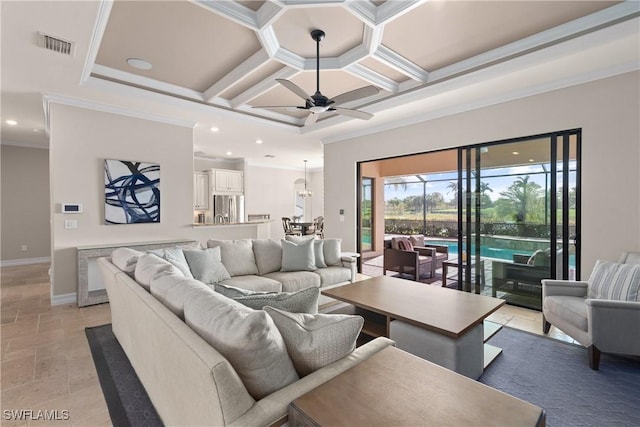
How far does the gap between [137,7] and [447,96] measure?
354 cm

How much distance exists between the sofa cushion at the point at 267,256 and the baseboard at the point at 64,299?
8.62ft

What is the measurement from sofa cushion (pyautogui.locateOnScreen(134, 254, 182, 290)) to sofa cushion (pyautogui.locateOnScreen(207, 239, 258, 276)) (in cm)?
148

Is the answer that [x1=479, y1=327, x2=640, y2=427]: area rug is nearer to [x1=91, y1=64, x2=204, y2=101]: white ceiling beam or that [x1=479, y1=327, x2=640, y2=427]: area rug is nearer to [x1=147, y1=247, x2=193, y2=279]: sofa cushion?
[x1=147, y1=247, x2=193, y2=279]: sofa cushion

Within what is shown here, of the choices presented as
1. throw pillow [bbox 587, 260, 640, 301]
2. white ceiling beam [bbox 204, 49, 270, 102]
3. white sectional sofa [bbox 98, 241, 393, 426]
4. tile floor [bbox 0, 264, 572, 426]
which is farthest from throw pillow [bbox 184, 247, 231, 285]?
throw pillow [bbox 587, 260, 640, 301]

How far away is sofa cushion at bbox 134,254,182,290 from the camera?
2.02 m

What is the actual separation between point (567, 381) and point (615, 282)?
107cm

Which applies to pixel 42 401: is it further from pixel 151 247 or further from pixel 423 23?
pixel 423 23

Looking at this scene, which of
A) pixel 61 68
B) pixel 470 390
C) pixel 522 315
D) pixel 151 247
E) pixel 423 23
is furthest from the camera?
pixel 151 247

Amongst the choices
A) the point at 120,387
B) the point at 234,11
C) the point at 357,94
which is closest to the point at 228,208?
the point at 357,94

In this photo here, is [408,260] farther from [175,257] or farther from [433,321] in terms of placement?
[175,257]

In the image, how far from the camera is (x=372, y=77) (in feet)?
12.7

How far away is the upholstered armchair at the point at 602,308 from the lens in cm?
235

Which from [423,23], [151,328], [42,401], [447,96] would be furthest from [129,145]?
[447,96]

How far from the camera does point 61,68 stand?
3189mm
